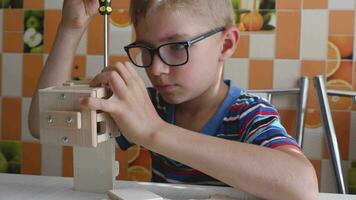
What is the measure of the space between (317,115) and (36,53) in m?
1.07

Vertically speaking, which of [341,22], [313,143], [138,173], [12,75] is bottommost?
[138,173]

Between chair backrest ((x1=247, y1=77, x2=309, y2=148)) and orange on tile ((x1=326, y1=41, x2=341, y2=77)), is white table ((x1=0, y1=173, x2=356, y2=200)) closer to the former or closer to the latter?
chair backrest ((x1=247, y1=77, x2=309, y2=148))

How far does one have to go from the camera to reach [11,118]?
184cm

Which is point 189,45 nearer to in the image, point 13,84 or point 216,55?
point 216,55

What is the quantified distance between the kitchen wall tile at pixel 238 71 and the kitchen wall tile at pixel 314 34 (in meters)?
0.20

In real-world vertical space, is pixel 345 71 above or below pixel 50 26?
below

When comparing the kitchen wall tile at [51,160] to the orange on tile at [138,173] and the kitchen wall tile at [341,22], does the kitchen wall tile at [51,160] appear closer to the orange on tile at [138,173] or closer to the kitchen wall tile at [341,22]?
the orange on tile at [138,173]

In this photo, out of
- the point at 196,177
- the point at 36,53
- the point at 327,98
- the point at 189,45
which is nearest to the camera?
the point at 189,45

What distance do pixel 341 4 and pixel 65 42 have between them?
1.00 metres

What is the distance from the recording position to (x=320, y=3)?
1590 mm

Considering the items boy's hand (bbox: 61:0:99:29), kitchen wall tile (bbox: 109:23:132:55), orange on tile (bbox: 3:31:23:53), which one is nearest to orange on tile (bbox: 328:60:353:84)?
kitchen wall tile (bbox: 109:23:132:55)

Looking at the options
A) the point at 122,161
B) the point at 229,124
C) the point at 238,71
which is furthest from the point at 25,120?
the point at 229,124

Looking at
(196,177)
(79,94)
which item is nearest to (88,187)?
(79,94)

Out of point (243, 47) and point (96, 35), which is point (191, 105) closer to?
point (243, 47)
